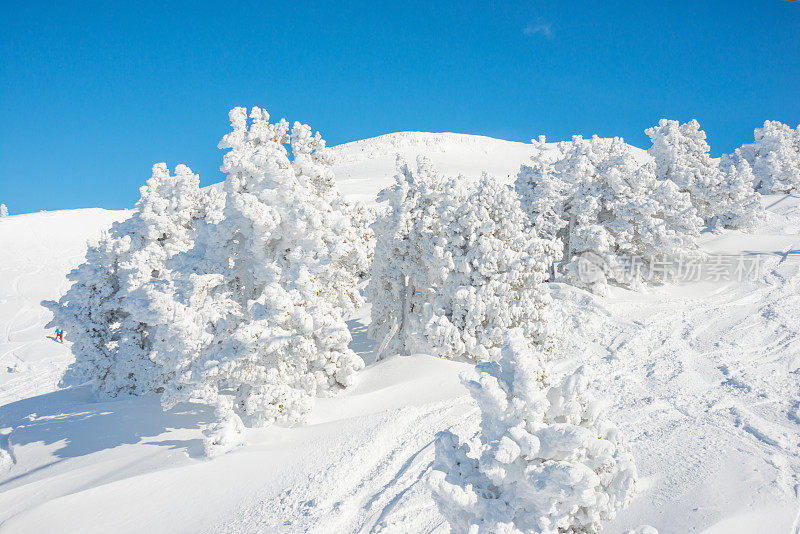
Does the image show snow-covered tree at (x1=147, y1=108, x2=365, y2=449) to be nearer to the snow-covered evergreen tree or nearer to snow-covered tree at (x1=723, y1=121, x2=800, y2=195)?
the snow-covered evergreen tree

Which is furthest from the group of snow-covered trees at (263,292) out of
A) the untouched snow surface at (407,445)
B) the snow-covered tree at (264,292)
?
the untouched snow surface at (407,445)

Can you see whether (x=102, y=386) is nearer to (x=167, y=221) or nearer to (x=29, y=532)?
(x=167, y=221)

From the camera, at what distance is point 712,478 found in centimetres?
804

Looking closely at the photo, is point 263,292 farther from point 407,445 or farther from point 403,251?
point 403,251

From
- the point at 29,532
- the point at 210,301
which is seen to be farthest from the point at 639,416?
the point at 29,532

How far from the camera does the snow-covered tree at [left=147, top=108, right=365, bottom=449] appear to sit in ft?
34.2

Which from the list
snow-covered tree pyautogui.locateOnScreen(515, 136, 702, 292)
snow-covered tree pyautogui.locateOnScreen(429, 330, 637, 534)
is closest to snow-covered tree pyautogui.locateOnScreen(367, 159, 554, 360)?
snow-covered tree pyautogui.locateOnScreen(515, 136, 702, 292)

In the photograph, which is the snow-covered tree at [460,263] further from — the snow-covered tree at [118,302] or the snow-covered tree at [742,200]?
the snow-covered tree at [742,200]

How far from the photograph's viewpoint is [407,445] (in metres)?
9.98

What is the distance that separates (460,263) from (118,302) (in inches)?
459

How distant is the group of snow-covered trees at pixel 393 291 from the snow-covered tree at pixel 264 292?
0.16 feet

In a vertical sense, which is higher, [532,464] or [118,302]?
[118,302]

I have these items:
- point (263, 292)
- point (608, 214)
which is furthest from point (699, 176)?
point (263, 292)

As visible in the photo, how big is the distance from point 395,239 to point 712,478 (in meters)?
11.3
